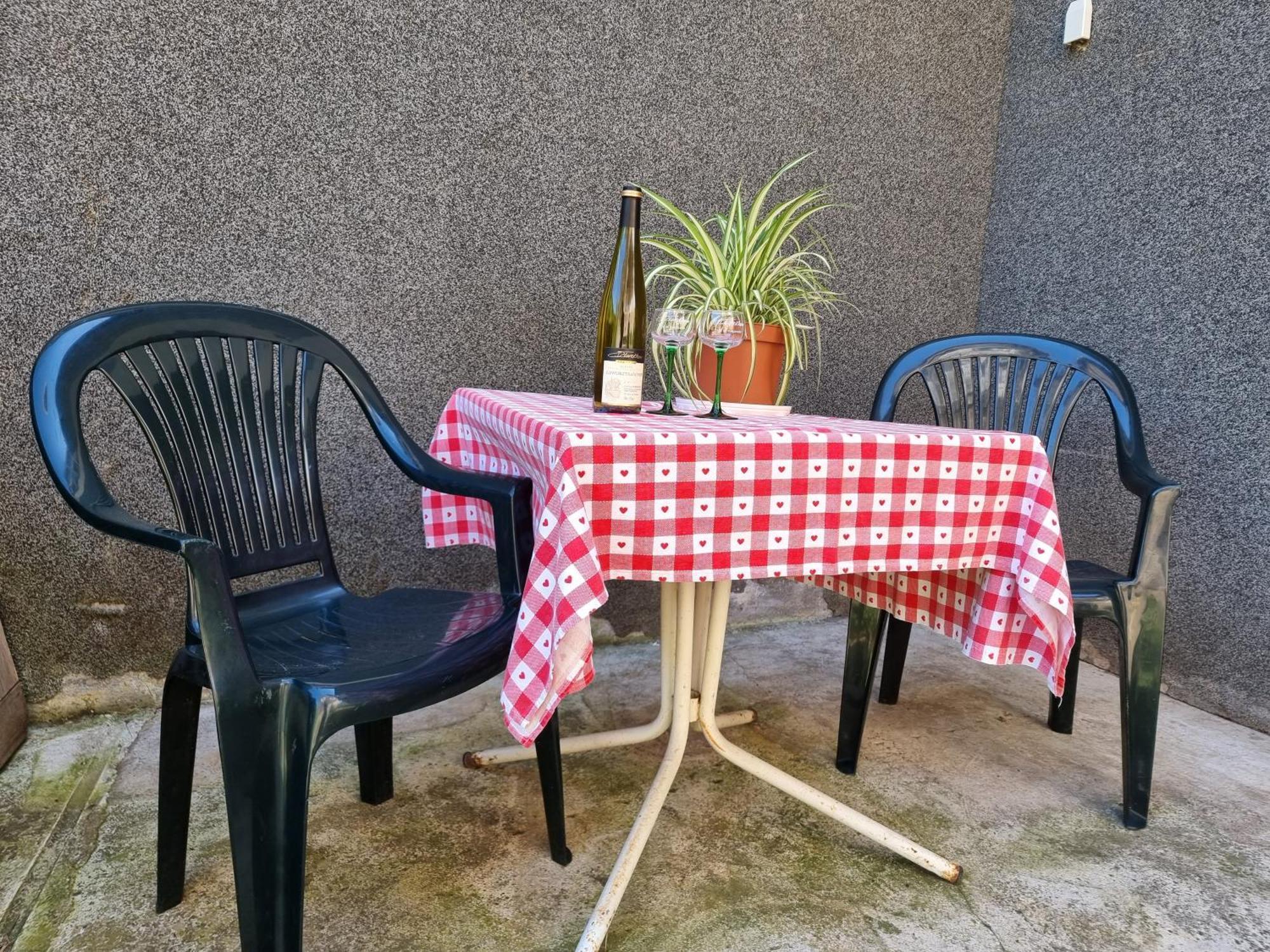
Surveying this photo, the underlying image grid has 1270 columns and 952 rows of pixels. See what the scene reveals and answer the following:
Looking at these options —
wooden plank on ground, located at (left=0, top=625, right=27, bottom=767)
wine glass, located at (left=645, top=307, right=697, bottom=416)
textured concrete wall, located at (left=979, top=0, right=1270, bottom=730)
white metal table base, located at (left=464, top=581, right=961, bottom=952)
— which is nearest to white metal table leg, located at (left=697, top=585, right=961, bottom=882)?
white metal table base, located at (left=464, top=581, right=961, bottom=952)

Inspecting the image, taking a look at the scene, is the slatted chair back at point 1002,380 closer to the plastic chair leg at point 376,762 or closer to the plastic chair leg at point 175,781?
the plastic chair leg at point 376,762

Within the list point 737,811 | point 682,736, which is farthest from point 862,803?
point 682,736

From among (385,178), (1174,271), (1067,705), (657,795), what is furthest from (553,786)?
(1174,271)

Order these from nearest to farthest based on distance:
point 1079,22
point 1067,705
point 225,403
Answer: point 225,403
point 1067,705
point 1079,22

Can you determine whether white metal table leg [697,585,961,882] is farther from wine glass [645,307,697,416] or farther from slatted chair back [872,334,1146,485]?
slatted chair back [872,334,1146,485]

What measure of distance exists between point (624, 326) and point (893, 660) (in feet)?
3.93

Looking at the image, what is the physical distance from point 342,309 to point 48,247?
2.03 feet

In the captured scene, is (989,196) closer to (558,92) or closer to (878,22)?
(878,22)

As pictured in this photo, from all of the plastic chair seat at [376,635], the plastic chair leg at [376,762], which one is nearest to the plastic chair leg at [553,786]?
the plastic chair seat at [376,635]

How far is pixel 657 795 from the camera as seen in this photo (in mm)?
1263

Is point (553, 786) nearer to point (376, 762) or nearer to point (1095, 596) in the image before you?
point (376, 762)

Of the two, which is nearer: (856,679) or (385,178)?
(856,679)

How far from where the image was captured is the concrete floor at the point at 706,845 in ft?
3.67

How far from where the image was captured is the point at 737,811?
4.70 feet
